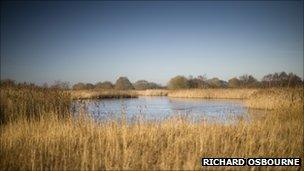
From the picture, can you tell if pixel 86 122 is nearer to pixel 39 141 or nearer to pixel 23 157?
pixel 39 141

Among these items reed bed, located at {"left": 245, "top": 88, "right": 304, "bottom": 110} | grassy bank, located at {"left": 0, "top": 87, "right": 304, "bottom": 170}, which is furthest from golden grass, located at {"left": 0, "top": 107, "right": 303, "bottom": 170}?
reed bed, located at {"left": 245, "top": 88, "right": 304, "bottom": 110}

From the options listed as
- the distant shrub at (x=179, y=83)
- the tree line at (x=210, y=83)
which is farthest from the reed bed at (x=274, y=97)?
the distant shrub at (x=179, y=83)

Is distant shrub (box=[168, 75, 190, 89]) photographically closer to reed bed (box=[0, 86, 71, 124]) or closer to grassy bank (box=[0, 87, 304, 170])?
reed bed (box=[0, 86, 71, 124])

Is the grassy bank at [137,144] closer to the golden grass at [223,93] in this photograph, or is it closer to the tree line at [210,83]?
the tree line at [210,83]

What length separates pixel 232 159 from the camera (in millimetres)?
6129

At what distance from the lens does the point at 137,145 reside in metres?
6.90

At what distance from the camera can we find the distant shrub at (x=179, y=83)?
5650 cm

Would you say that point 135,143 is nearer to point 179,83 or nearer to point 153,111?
point 153,111

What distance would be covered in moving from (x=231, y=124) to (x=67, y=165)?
519 centimetres

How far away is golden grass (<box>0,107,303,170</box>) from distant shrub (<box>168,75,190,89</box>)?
46985 mm

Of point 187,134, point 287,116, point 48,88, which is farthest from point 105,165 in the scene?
point 48,88

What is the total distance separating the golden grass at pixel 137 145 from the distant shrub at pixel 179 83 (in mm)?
46985

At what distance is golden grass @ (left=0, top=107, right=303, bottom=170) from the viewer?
229 inches

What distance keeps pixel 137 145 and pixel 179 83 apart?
50.4m
